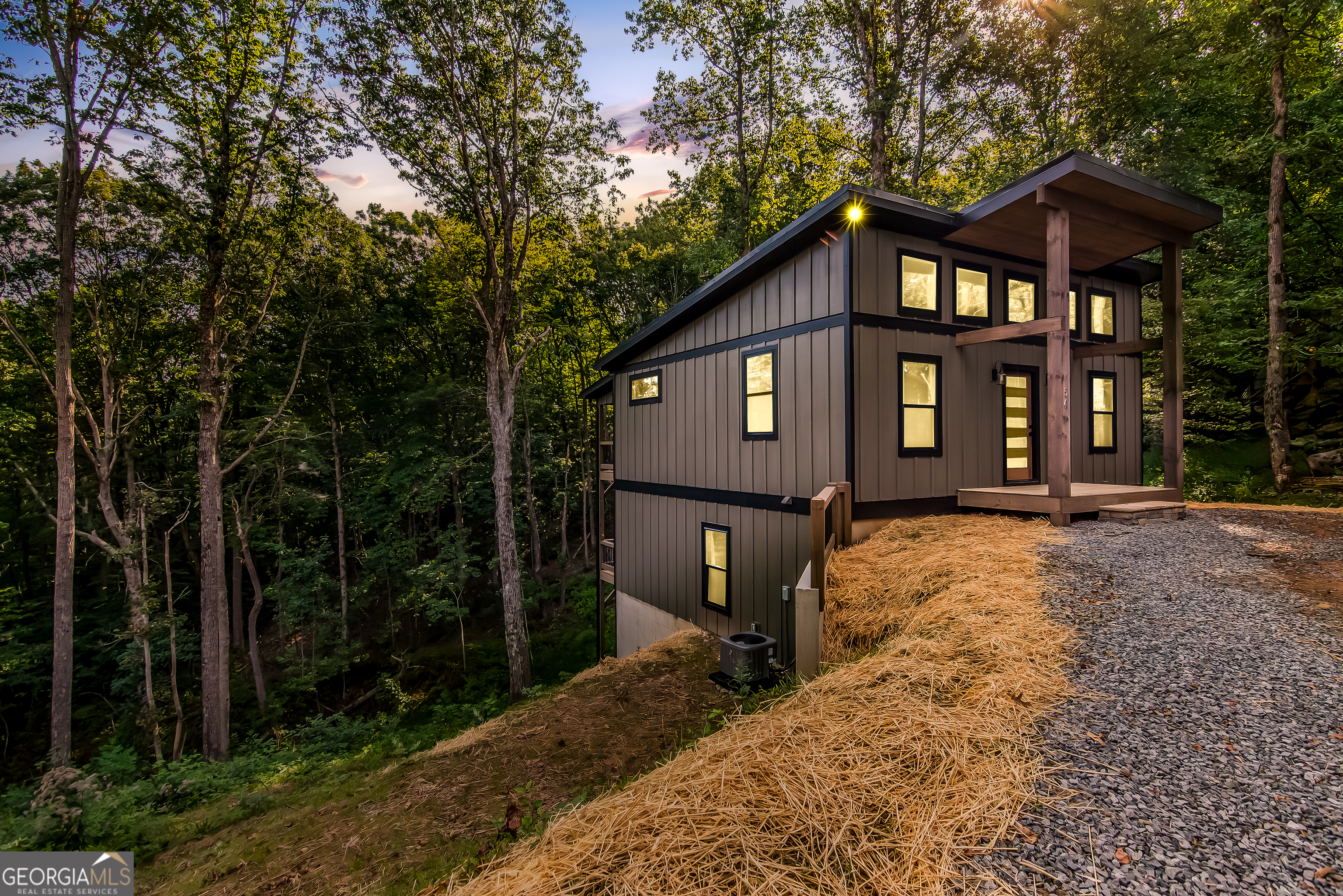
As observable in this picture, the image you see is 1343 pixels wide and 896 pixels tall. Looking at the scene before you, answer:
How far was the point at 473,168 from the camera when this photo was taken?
11.3 m

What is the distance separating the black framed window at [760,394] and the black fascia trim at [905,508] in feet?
4.88

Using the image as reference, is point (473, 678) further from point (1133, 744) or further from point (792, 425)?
point (1133, 744)

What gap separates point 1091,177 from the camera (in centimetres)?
554

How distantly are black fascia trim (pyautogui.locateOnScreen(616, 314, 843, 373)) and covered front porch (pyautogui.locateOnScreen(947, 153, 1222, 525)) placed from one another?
1961 mm

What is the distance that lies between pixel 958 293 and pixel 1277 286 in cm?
868

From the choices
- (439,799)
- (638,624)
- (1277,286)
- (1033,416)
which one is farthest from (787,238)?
(1277,286)

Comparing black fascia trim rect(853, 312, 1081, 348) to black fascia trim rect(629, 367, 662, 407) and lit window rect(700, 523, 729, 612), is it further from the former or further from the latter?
black fascia trim rect(629, 367, 662, 407)

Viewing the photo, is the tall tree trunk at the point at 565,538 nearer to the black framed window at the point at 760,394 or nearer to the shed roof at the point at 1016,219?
the black framed window at the point at 760,394

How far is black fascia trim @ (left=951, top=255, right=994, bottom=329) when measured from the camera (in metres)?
6.89

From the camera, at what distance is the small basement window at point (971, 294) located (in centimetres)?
698

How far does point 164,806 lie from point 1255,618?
9.19 metres

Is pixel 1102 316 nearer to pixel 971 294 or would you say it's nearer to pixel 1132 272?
pixel 1132 272

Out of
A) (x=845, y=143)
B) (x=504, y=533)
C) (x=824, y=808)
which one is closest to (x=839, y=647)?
(x=824, y=808)

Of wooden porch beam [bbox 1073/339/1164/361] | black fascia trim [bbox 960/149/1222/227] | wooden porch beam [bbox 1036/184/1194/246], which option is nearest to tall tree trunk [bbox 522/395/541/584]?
black fascia trim [bbox 960/149/1222/227]
